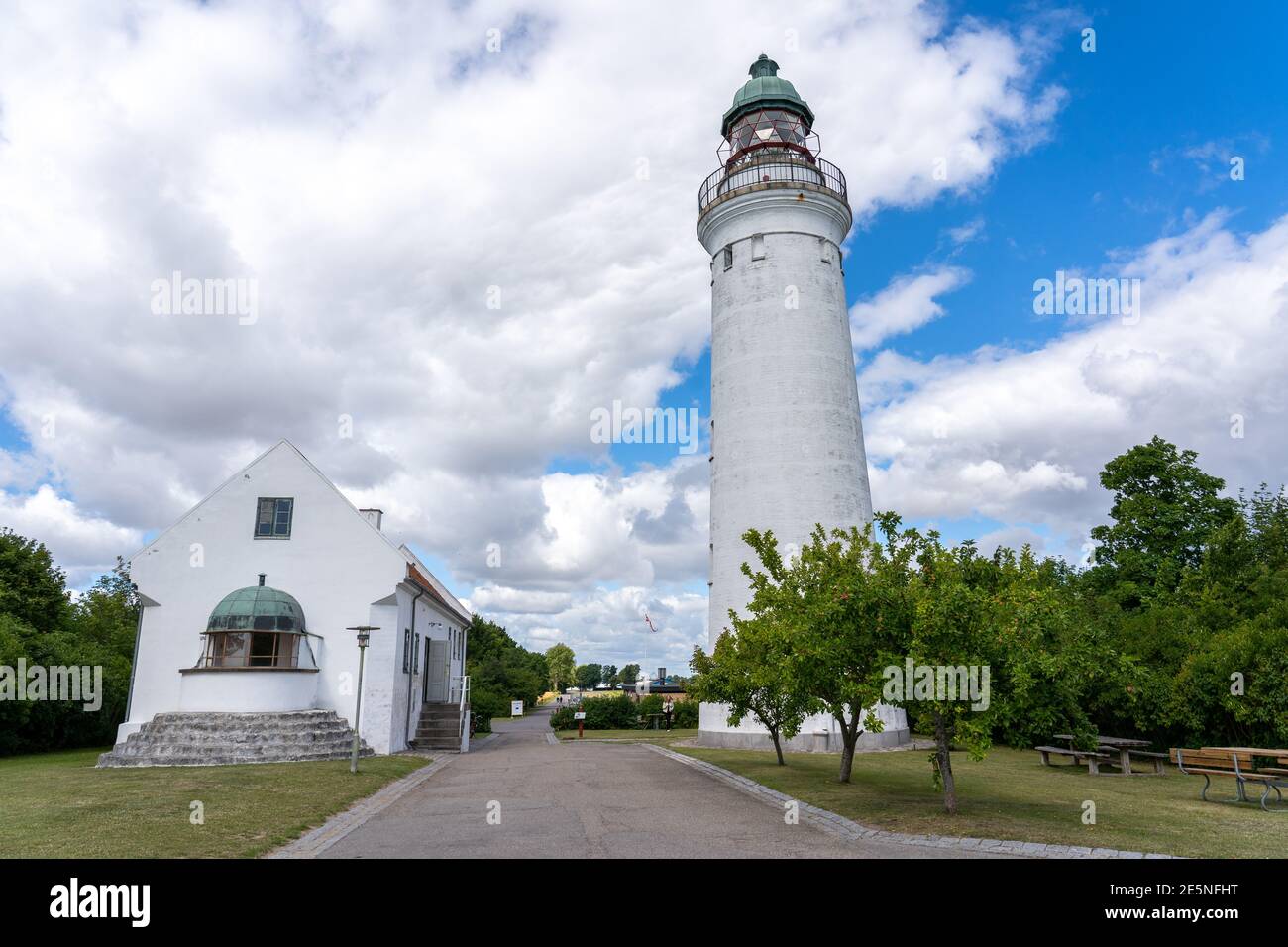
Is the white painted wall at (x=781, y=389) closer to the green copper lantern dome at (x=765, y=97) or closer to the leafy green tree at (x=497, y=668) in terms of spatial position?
the green copper lantern dome at (x=765, y=97)

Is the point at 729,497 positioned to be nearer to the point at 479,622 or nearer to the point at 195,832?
the point at 195,832

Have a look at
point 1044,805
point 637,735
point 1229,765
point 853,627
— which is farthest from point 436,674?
point 1229,765

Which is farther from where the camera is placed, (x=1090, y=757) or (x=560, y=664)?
(x=560, y=664)

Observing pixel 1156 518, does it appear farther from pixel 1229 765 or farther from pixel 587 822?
pixel 587 822

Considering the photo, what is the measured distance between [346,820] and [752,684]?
10270mm

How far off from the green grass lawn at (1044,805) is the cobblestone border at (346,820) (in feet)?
24.1

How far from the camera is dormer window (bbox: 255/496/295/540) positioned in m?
24.7

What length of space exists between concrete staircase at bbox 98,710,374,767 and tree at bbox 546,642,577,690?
9161 cm

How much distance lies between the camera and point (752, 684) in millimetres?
19359

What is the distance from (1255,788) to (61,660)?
111ft

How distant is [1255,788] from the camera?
A: 16.2 m

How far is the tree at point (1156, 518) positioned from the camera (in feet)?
105

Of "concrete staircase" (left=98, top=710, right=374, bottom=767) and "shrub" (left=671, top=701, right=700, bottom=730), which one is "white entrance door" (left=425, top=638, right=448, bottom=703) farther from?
"shrub" (left=671, top=701, right=700, bottom=730)
